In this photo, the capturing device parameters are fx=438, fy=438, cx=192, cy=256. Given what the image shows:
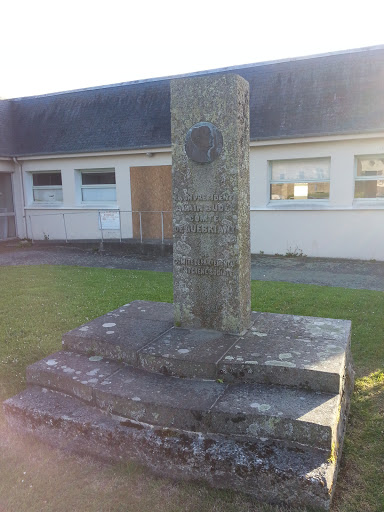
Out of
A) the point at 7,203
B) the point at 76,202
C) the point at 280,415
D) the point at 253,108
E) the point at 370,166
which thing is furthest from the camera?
the point at 7,203

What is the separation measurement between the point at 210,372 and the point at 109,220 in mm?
12208

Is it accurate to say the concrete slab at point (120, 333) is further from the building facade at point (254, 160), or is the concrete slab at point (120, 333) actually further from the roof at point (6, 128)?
the roof at point (6, 128)

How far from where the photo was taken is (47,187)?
56.1ft

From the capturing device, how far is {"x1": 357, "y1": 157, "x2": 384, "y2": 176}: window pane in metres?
11.7

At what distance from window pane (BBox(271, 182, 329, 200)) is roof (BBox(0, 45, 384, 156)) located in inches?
59.3

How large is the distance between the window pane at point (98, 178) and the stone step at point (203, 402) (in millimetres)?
12259

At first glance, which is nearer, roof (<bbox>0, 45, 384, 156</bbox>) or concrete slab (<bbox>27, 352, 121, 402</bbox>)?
concrete slab (<bbox>27, 352, 121, 402</bbox>)

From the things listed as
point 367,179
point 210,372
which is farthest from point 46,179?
point 210,372

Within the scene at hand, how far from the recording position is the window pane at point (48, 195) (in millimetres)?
17000

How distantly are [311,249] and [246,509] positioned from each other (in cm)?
1040

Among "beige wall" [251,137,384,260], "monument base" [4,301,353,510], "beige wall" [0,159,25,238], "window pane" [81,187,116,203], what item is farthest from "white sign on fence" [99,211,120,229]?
"monument base" [4,301,353,510]

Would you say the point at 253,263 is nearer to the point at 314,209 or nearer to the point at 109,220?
the point at 314,209

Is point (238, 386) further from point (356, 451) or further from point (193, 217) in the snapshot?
point (193, 217)

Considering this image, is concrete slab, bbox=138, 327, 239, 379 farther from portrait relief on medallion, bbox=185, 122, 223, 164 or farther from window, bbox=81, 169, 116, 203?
window, bbox=81, 169, 116, 203
